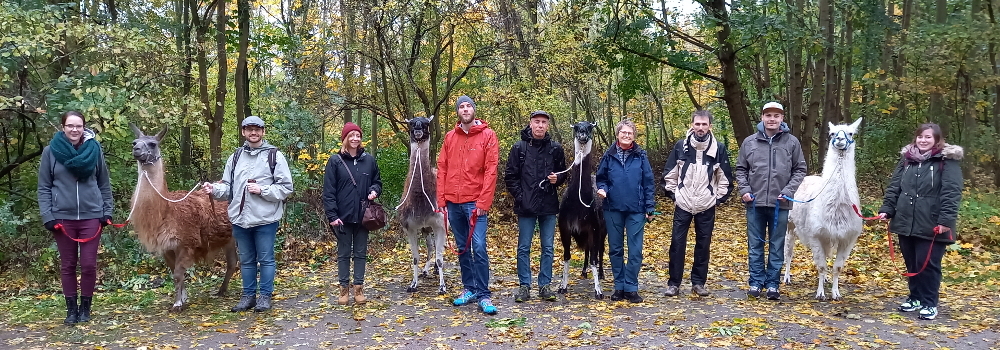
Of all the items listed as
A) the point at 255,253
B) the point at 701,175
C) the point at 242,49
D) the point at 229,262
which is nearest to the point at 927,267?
the point at 701,175

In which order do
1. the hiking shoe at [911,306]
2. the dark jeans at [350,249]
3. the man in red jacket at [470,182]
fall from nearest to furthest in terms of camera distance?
the hiking shoe at [911,306] < the man in red jacket at [470,182] < the dark jeans at [350,249]

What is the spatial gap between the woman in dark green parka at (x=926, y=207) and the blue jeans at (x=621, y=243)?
2187mm

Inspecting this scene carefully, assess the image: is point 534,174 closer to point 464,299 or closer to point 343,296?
point 464,299

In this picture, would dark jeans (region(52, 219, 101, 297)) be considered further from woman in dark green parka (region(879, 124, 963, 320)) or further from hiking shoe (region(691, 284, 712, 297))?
woman in dark green parka (region(879, 124, 963, 320))

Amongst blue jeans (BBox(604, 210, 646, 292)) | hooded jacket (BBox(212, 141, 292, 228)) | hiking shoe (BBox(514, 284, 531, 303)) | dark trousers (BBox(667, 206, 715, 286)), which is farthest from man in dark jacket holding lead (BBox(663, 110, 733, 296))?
hooded jacket (BBox(212, 141, 292, 228))

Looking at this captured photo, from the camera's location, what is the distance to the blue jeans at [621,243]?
650cm

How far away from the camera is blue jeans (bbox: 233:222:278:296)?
20.9 feet

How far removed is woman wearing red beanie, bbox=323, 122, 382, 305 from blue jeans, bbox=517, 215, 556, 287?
4.85 feet

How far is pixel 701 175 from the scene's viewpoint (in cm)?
652

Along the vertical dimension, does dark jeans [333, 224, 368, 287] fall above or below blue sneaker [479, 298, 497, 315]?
above

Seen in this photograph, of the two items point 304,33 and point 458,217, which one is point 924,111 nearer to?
point 458,217

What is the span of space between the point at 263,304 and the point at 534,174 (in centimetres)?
294

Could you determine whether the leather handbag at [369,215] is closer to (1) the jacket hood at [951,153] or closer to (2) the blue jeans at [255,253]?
(2) the blue jeans at [255,253]

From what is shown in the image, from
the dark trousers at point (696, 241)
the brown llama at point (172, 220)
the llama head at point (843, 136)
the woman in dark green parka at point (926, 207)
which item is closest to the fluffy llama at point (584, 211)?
the dark trousers at point (696, 241)
